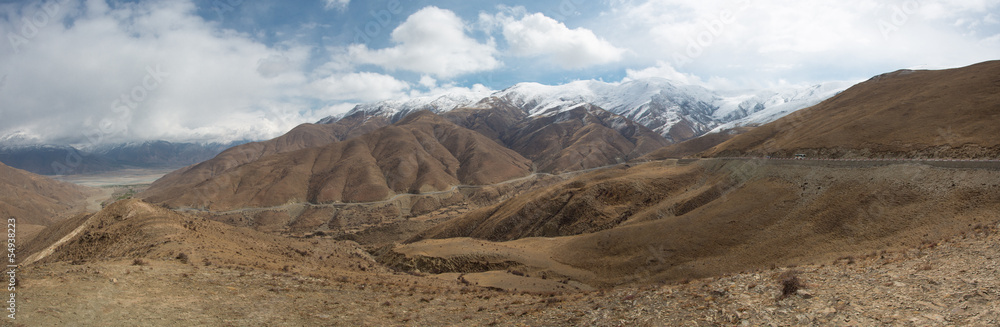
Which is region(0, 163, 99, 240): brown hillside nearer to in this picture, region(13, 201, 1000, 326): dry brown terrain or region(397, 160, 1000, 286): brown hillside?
region(13, 201, 1000, 326): dry brown terrain

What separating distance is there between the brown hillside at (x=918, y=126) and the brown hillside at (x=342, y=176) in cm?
11286

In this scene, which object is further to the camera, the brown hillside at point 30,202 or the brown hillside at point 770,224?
the brown hillside at point 30,202

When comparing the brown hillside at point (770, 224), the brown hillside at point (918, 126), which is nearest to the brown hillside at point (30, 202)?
the brown hillside at point (770, 224)

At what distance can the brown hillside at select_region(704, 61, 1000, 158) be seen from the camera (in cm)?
3688

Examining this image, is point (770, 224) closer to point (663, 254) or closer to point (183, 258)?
point (663, 254)

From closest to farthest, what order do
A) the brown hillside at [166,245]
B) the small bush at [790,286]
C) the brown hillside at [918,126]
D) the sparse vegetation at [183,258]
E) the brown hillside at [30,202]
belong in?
the small bush at [790,286] < the sparse vegetation at [183,258] < the brown hillside at [166,245] < the brown hillside at [918,126] < the brown hillside at [30,202]

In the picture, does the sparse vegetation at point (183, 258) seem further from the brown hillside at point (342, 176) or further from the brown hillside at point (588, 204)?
the brown hillside at point (342, 176)

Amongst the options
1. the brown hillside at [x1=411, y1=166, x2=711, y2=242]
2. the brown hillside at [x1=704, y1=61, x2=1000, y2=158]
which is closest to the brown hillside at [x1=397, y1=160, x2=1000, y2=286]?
the brown hillside at [x1=411, y1=166, x2=711, y2=242]

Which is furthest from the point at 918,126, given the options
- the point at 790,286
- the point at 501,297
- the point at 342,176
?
the point at 342,176

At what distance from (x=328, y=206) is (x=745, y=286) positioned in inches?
5356

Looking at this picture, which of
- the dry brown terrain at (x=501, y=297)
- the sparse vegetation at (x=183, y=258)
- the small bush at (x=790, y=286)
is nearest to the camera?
the dry brown terrain at (x=501, y=297)

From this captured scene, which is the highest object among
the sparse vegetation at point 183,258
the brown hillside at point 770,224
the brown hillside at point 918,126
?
the brown hillside at point 918,126

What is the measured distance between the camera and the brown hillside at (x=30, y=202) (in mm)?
107750

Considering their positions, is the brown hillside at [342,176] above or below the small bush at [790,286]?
above
